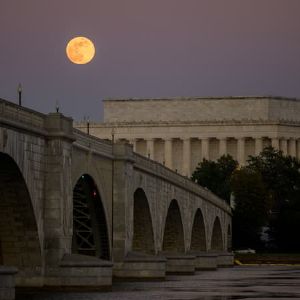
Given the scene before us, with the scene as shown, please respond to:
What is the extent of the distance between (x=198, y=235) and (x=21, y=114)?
76057mm

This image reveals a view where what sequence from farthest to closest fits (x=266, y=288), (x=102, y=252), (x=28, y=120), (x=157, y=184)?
(x=157, y=184) → (x=102, y=252) → (x=266, y=288) → (x=28, y=120)

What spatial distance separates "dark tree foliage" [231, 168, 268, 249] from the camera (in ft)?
592

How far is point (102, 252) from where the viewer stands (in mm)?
80938

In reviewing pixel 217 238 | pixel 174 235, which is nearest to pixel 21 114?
pixel 174 235

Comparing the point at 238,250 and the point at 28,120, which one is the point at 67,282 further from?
the point at 238,250

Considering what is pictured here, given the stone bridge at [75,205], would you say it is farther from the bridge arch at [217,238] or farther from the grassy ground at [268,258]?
the grassy ground at [268,258]

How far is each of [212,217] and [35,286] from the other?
81743 millimetres

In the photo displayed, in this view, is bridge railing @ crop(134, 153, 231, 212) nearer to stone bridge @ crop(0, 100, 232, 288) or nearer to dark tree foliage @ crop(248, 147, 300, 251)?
stone bridge @ crop(0, 100, 232, 288)

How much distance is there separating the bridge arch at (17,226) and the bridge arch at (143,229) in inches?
1233

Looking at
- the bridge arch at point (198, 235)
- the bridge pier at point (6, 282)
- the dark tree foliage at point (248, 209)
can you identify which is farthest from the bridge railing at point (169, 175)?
the bridge pier at point (6, 282)

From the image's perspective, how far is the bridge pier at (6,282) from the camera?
49.6 m

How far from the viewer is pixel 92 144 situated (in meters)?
76.1

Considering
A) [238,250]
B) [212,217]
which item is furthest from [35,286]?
[238,250]

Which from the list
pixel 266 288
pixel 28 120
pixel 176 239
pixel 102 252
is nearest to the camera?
pixel 28 120
